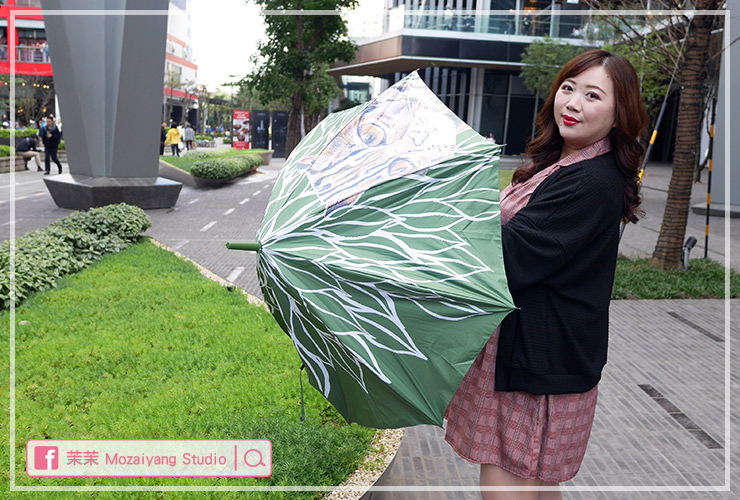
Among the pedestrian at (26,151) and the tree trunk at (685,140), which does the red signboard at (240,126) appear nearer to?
the pedestrian at (26,151)

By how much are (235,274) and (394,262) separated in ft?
21.7

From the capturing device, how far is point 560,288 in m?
2.07

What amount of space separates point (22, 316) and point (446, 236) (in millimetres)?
4972

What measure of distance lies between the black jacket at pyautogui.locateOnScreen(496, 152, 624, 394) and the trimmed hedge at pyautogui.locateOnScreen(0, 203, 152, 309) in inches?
213

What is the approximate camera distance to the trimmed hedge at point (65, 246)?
6.51 meters

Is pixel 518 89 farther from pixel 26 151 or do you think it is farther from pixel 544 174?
pixel 544 174

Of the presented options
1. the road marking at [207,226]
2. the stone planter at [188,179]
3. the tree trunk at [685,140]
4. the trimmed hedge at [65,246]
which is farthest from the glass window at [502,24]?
the trimmed hedge at [65,246]

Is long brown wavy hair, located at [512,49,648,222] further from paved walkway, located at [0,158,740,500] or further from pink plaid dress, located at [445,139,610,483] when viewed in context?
paved walkway, located at [0,158,740,500]

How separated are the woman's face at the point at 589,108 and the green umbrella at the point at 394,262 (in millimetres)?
310

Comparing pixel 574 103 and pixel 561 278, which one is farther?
pixel 574 103

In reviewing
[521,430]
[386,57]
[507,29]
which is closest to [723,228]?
[521,430]

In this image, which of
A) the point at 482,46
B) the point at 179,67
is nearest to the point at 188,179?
the point at 482,46

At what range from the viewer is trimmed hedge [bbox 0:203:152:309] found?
6512 millimetres

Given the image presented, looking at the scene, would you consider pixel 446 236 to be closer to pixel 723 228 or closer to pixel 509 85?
pixel 723 228
